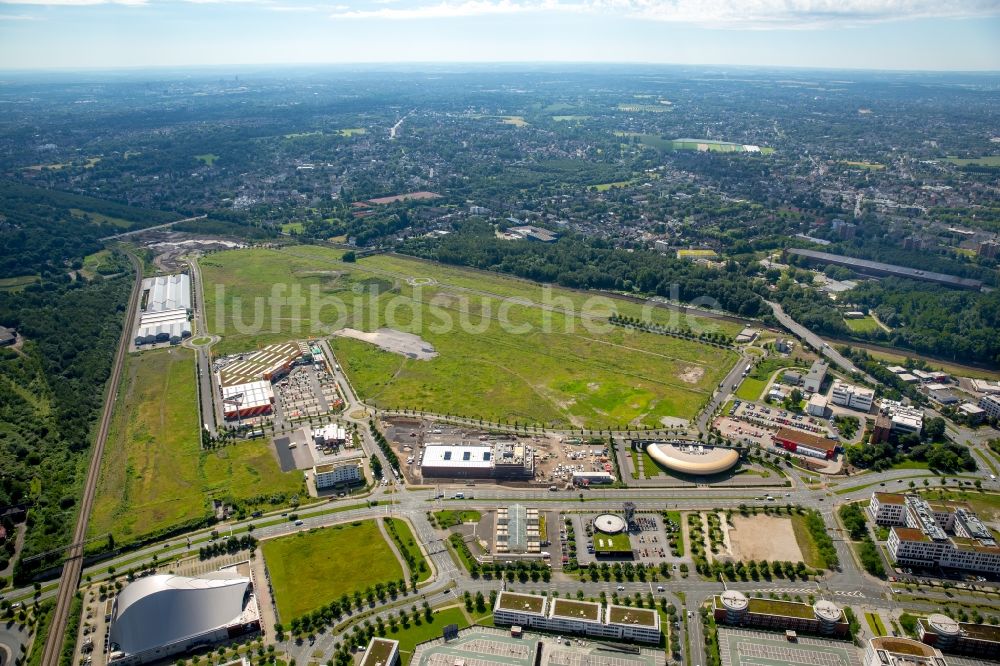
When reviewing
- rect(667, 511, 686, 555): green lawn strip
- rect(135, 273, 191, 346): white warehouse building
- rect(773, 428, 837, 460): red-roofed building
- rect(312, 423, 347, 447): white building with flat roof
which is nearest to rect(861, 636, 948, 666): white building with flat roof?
rect(667, 511, 686, 555): green lawn strip

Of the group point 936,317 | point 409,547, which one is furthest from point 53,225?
point 936,317

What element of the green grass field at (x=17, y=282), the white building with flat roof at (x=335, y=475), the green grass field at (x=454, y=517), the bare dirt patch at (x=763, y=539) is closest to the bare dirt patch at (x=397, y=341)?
the white building with flat roof at (x=335, y=475)

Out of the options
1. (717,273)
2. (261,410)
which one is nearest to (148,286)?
(261,410)

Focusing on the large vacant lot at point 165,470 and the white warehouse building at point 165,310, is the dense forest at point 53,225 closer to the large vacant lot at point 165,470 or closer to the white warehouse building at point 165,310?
the white warehouse building at point 165,310

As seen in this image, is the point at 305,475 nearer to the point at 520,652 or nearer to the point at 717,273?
Result: the point at 520,652

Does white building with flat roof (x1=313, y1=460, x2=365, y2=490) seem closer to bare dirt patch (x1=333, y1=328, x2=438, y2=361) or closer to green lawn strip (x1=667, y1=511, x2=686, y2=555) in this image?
bare dirt patch (x1=333, y1=328, x2=438, y2=361)
